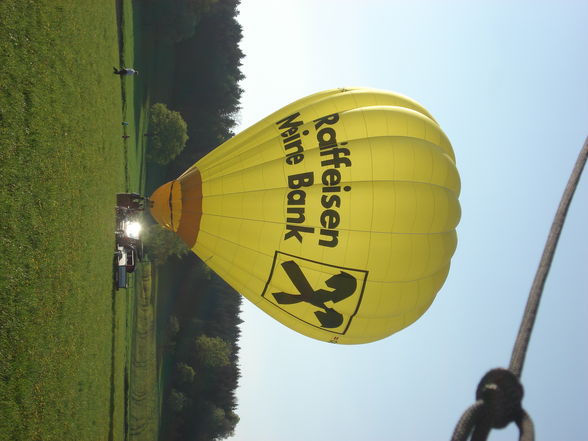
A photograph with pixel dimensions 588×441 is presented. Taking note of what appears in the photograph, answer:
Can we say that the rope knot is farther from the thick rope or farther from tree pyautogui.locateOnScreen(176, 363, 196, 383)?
tree pyautogui.locateOnScreen(176, 363, 196, 383)

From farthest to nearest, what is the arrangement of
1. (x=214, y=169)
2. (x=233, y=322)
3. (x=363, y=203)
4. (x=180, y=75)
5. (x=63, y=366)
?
1. (x=233, y=322)
2. (x=180, y=75)
3. (x=63, y=366)
4. (x=214, y=169)
5. (x=363, y=203)

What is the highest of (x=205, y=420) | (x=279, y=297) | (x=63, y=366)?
(x=279, y=297)

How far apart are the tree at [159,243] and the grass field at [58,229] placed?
947 centimetres

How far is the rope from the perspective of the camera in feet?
10.0

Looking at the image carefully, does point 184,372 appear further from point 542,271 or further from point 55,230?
point 542,271

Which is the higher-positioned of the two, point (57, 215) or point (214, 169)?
point (214, 169)

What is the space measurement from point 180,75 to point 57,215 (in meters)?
33.5

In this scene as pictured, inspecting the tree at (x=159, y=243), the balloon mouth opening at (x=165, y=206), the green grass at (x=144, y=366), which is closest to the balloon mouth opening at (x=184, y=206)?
the balloon mouth opening at (x=165, y=206)

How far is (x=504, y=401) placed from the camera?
10.2 feet

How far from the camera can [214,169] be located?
1105 cm

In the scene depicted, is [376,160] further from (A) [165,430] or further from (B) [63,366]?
(A) [165,430]

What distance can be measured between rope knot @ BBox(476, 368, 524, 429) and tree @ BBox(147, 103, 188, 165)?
3001 cm

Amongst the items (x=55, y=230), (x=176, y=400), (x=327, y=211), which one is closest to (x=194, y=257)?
(x=176, y=400)

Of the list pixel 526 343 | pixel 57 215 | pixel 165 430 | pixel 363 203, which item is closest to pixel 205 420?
pixel 165 430
